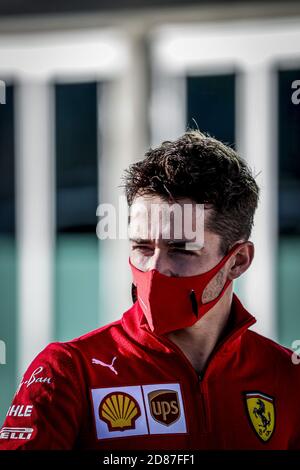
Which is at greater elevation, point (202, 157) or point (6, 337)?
point (202, 157)

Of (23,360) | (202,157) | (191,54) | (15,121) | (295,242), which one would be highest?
(191,54)

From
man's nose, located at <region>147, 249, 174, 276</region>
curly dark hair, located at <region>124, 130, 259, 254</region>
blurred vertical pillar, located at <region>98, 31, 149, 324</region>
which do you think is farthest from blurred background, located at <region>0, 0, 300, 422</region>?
man's nose, located at <region>147, 249, 174, 276</region>

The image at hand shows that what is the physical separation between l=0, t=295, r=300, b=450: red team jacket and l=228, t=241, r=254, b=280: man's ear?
0.44 feet

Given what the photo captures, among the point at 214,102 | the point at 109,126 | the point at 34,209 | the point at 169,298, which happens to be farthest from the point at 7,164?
the point at 169,298

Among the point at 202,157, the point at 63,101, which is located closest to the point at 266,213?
the point at 63,101

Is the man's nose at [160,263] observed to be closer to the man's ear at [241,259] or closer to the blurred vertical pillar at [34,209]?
the man's ear at [241,259]

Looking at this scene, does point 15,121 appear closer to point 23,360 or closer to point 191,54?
point 191,54

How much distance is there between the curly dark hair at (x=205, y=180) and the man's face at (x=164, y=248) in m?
0.02

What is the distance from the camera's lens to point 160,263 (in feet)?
6.19

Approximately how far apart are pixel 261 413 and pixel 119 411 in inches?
13.6

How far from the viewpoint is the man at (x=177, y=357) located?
67.7 inches

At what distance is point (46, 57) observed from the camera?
16.8 ft

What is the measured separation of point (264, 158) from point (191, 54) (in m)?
0.83
